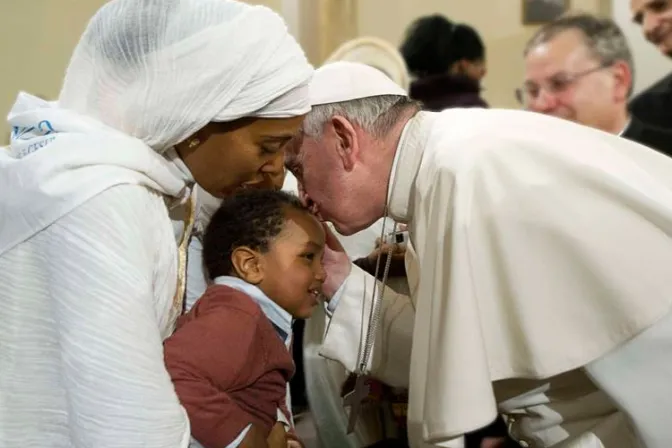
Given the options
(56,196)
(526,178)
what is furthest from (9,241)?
(526,178)

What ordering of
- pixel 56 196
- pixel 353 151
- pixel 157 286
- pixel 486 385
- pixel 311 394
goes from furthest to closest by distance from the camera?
1. pixel 311 394
2. pixel 353 151
3. pixel 486 385
4. pixel 157 286
5. pixel 56 196

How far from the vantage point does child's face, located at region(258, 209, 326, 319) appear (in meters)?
1.56

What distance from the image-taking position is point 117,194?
1.06 meters

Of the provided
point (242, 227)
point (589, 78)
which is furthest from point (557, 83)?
point (242, 227)

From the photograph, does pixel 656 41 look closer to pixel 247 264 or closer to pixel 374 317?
pixel 374 317

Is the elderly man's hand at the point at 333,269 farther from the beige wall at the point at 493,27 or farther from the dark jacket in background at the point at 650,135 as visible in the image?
the beige wall at the point at 493,27

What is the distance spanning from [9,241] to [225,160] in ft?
1.09

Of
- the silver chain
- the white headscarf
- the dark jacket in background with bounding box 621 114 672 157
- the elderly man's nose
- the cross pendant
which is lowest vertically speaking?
the cross pendant

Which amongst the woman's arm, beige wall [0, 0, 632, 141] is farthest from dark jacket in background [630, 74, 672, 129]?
the woman's arm

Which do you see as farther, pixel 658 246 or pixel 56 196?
pixel 658 246

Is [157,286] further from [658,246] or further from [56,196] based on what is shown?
[658,246]

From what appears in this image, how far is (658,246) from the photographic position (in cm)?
128

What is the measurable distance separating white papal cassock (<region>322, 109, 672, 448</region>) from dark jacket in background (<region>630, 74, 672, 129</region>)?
1.49 meters

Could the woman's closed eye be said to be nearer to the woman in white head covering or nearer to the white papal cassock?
the white papal cassock
